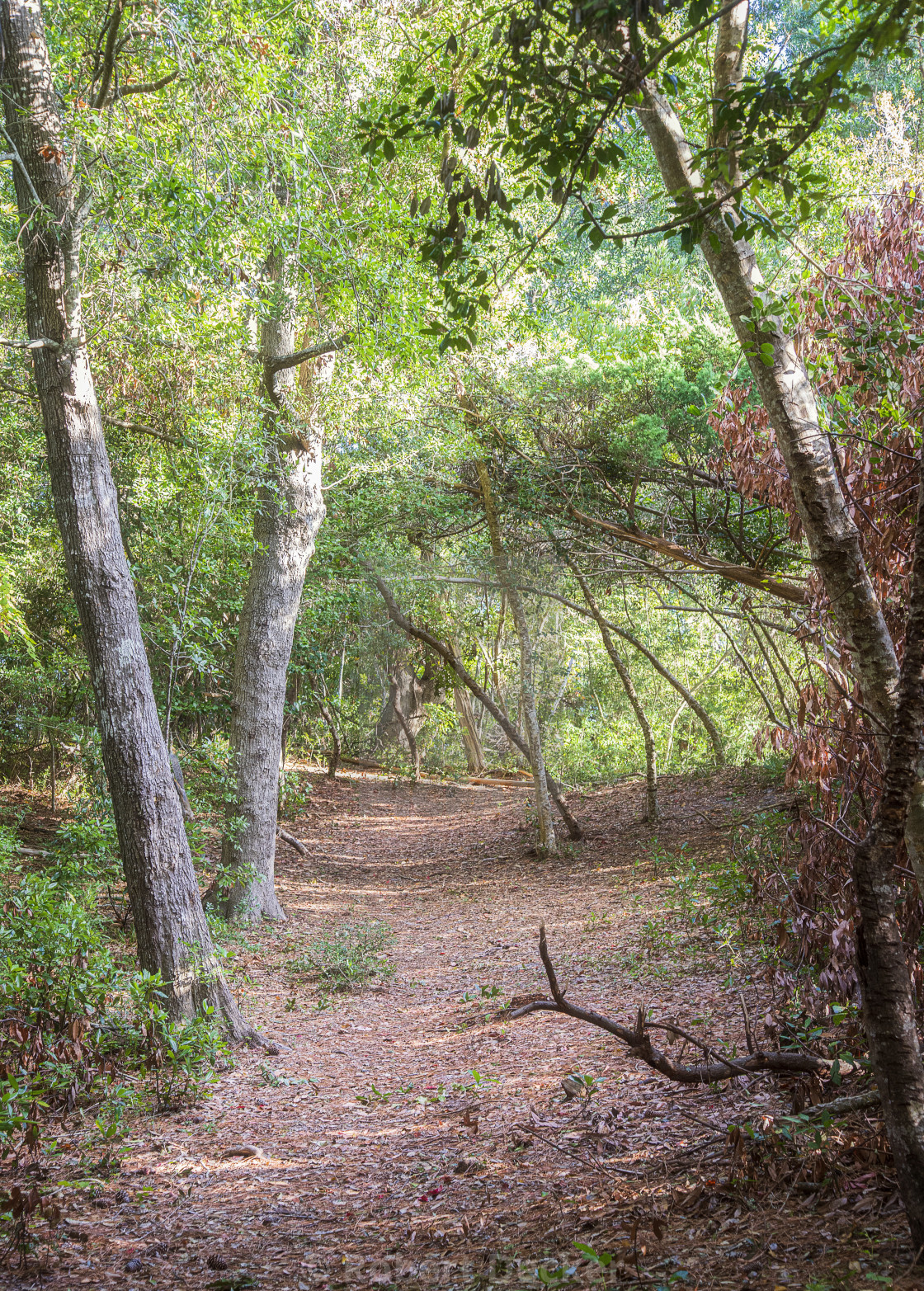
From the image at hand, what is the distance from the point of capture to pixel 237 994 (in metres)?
7.47

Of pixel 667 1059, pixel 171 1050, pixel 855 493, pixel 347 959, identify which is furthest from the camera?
pixel 347 959

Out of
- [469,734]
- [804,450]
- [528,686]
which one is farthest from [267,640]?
[469,734]

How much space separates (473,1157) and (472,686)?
11.1 meters

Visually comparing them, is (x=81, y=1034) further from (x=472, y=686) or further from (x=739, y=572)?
(x=472, y=686)

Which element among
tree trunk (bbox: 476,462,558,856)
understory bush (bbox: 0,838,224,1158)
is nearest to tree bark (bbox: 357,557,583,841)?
tree trunk (bbox: 476,462,558,856)

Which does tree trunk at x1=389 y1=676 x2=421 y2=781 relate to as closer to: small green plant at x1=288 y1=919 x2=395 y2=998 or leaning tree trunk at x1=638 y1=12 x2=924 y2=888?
small green plant at x1=288 y1=919 x2=395 y2=998

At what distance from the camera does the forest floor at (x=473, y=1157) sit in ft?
9.20

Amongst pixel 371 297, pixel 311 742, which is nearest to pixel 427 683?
pixel 311 742

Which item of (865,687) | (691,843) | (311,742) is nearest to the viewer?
(865,687)

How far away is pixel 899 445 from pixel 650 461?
5.21 meters

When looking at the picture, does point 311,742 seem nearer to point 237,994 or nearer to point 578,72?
point 237,994

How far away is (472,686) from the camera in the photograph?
588 inches

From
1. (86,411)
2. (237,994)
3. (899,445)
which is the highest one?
(86,411)

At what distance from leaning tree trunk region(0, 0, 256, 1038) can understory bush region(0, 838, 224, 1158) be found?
1.05ft
